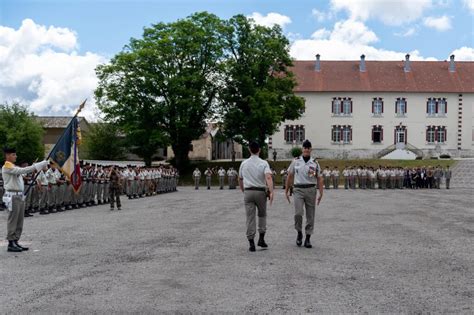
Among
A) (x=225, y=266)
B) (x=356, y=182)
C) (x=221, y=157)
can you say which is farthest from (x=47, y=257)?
(x=221, y=157)

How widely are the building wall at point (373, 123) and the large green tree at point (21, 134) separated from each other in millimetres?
30908

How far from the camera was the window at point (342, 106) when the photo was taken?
70875 mm

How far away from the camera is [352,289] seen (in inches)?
297

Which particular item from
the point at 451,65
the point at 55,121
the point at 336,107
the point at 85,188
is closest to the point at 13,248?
the point at 85,188

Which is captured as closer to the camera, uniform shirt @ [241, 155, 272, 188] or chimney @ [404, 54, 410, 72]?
uniform shirt @ [241, 155, 272, 188]

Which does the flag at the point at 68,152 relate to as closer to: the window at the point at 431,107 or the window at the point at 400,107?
the window at the point at 400,107

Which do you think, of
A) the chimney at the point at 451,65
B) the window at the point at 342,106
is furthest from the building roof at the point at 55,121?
the chimney at the point at 451,65

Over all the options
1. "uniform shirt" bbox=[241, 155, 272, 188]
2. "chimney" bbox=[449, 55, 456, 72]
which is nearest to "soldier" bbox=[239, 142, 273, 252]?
"uniform shirt" bbox=[241, 155, 272, 188]

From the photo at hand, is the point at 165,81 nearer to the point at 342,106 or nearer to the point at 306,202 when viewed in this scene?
the point at 342,106

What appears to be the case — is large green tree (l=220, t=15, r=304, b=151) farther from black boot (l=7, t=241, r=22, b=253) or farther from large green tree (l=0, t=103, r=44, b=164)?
black boot (l=7, t=241, r=22, b=253)

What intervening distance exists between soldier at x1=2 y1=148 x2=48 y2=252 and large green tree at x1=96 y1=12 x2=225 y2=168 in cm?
3848

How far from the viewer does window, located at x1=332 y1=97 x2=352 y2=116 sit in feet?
233

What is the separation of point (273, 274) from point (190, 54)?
45579mm

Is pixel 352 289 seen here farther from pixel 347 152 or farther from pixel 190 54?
pixel 347 152
